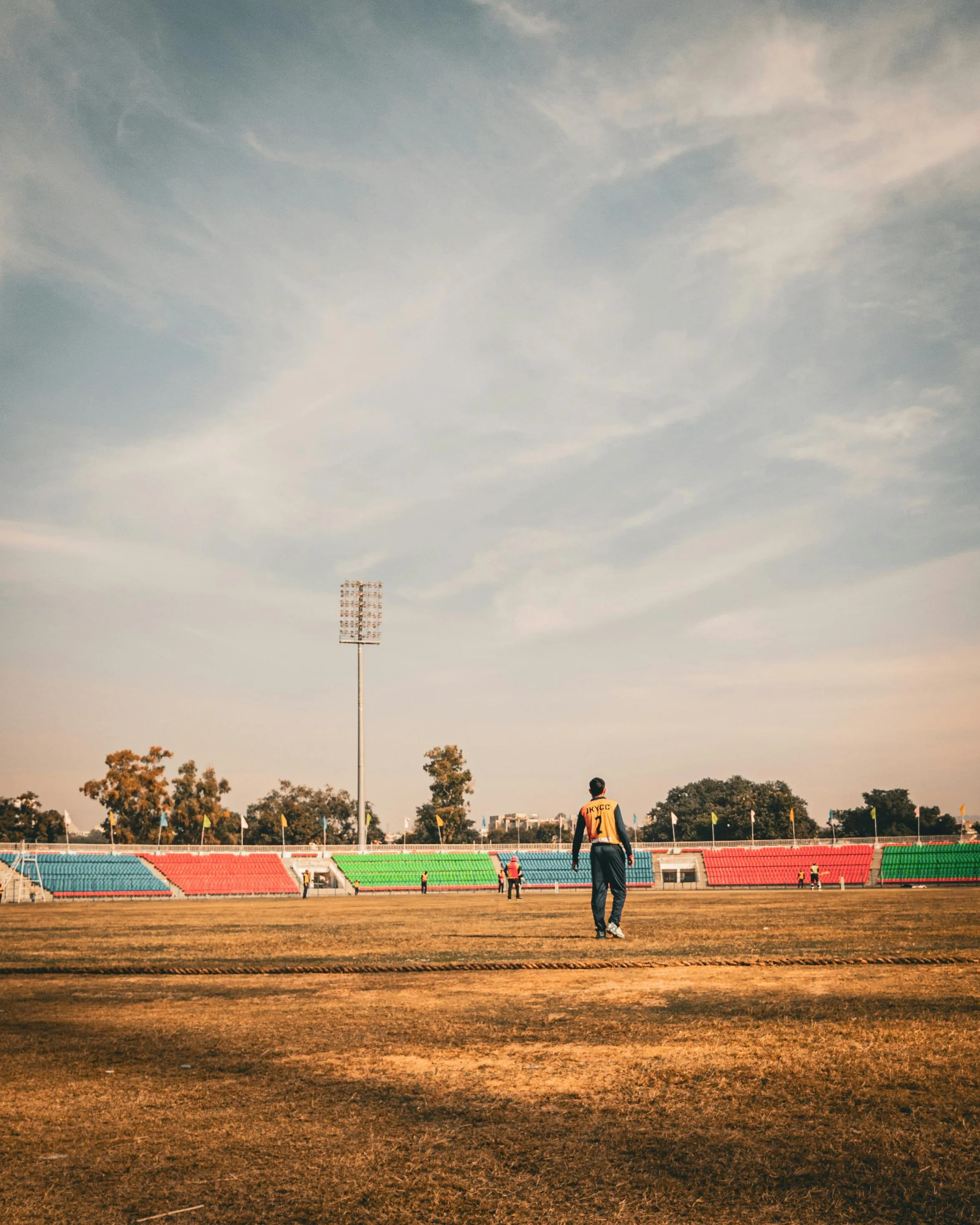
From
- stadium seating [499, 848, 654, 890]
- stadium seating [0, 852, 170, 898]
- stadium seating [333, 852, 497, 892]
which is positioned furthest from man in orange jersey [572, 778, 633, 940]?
stadium seating [333, 852, 497, 892]

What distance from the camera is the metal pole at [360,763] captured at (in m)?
67.8

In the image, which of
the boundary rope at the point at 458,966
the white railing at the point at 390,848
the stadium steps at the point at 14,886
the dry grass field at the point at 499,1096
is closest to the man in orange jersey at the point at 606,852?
the boundary rope at the point at 458,966

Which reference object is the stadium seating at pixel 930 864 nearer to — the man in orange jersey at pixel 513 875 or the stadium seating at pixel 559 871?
the stadium seating at pixel 559 871

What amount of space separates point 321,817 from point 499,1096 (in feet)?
374

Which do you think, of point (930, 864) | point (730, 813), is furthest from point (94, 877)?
point (730, 813)

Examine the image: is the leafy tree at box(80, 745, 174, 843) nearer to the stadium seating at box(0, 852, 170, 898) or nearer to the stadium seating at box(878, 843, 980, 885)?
the stadium seating at box(0, 852, 170, 898)

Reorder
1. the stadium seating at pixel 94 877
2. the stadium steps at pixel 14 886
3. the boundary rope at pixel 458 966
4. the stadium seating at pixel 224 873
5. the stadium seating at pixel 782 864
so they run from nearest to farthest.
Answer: the boundary rope at pixel 458 966 → the stadium steps at pixel 14 886 → the stadium seating at pixel 94 877 → the stadium seating at pixel 224 873 → the stadium seating at pixel 782 864

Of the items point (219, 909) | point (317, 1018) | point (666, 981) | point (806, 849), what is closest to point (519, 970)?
point (666, 981)

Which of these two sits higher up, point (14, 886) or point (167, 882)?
point (14, 886)

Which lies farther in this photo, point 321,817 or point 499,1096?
point 321,817

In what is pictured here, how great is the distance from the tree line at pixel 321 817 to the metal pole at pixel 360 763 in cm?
869

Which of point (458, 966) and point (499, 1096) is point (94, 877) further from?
point (499, 1096)

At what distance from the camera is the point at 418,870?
63.1 metres

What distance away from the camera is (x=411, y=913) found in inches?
971
